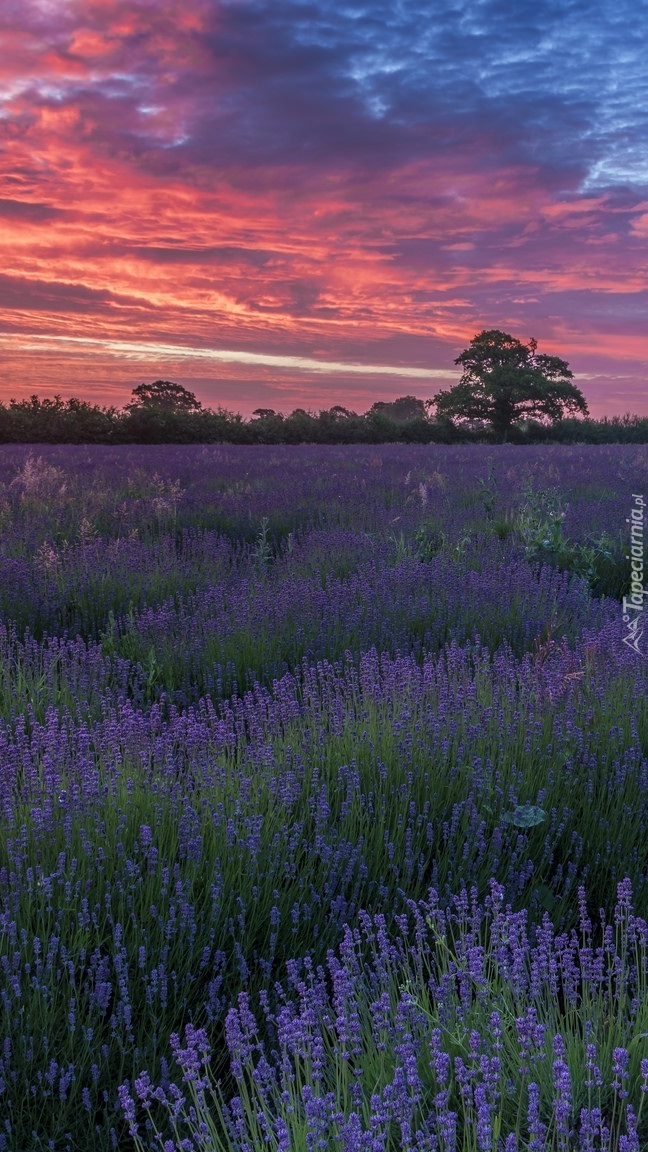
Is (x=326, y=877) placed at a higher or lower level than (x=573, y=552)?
lower

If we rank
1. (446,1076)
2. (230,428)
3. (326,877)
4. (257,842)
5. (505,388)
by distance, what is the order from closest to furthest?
1. (446,1076)
2. (257,842)
3. (326,877)
4. (230,428)
5. (505,388)

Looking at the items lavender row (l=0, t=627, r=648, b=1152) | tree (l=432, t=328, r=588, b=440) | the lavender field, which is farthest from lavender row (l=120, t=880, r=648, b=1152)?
tree (l=432, t=328, r=588, b=440)

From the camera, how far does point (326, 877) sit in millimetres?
2898

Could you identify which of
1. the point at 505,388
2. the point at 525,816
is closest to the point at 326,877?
the point at 525,816

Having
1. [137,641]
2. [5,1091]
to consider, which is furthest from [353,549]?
[5,1091]

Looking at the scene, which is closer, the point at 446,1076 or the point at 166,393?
the point at 446,1076

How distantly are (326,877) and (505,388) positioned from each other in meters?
38.2

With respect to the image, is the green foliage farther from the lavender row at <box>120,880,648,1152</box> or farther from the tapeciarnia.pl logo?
the lavender row at <box>120,880,648,1152</box>

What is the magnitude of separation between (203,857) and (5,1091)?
2.73 ft

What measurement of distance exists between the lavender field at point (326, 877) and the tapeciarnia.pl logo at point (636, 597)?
0.45 feet

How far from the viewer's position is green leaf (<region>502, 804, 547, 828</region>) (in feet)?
10.2

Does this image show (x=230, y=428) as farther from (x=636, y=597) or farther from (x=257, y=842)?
(x=257, y=842)

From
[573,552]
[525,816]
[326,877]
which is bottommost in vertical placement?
[326,877]

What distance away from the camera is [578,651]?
4750 mm
